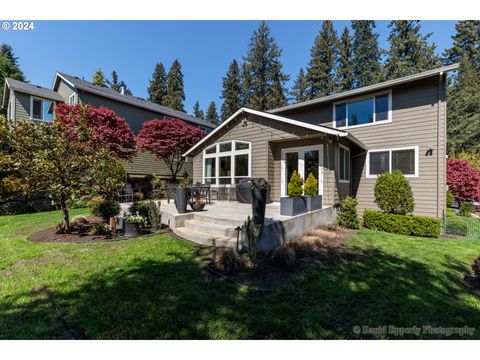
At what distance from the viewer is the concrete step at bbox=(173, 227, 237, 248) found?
4898 mm

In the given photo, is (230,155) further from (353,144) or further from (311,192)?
(353,144)

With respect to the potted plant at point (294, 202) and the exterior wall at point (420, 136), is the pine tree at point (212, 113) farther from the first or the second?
the potted plant at point (294, 202)

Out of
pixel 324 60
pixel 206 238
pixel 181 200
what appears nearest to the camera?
pixel 206 238

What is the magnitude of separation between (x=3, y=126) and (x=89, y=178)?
2099 millimetres

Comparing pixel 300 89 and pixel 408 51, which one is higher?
pixel 408 51

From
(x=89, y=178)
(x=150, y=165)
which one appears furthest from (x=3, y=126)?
(x=150, y=165)

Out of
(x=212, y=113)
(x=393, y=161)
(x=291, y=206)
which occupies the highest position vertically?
(x=212, y=113)

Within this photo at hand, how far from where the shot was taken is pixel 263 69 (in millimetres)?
32312

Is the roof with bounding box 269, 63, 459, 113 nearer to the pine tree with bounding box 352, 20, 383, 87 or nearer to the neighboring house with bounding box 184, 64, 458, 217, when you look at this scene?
the neighboring house with bounding box 184, 64, 458, 217

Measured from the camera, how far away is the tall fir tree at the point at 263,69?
3172 centimetres

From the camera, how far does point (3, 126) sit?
17.3ft

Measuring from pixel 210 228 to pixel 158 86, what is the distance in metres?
39.9

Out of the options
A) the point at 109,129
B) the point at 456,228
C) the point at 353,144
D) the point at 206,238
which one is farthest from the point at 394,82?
the point at 109,129
